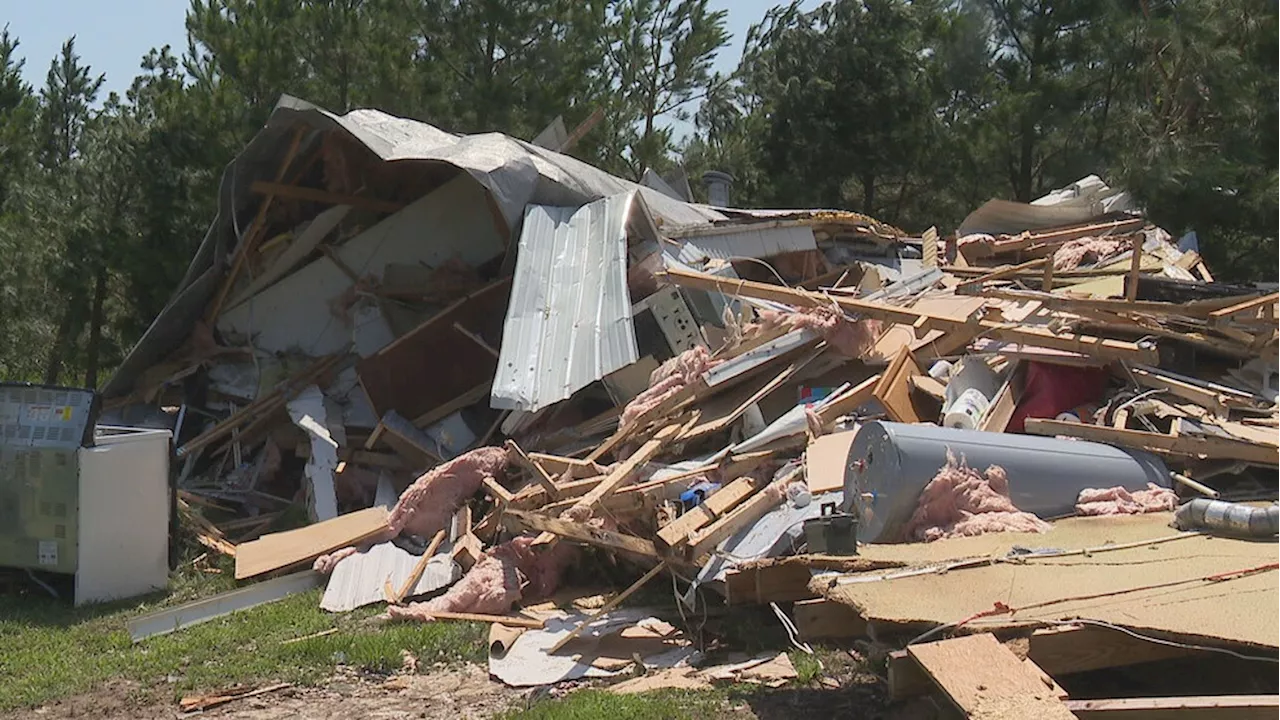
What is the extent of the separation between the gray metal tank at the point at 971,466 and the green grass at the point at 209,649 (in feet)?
7.28

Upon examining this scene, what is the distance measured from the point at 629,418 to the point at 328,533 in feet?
7.48

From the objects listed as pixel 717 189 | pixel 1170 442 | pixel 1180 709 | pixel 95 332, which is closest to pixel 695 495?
pixel 1170 442

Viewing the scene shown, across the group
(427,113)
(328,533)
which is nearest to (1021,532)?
(328,533)

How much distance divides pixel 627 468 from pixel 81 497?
3.58 m

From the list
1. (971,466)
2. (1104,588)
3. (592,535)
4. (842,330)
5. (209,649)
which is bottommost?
(209,649)

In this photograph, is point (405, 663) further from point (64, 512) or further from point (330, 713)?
point (64, 512)

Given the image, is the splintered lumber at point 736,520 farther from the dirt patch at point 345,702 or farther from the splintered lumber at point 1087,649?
the splintered lumber at point 1087,649

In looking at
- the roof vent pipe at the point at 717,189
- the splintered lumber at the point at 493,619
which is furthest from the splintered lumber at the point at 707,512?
the roof vent pipe at the point at 717,189

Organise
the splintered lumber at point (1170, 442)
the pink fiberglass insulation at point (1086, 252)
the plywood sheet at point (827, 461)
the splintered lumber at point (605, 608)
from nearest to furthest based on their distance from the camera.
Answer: the splintered lumber at point (1170, 442)
the splintered lumber at point (605, 608)
the plywood sheet at point (827, 461)
the pink fiberglass insulation at point (1086, 252)

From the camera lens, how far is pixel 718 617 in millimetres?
5891

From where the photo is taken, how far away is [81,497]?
24.1 feet

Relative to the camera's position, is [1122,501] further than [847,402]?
No

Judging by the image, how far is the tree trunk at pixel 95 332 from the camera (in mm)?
16219

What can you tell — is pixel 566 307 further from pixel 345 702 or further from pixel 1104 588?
pixel 1104 588
